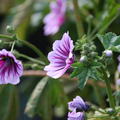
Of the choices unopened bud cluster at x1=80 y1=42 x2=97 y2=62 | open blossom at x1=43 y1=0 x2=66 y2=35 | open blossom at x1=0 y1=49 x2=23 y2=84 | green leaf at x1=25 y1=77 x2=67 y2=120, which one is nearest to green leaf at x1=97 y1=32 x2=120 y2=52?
unopened bud cluster at x1=80 y1=42 x2=97 y2=62

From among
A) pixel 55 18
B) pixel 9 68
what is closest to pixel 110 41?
pixel 9 68

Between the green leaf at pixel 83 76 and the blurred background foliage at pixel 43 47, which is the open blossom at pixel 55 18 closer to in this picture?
the blurred background foliage at pixel 43 47

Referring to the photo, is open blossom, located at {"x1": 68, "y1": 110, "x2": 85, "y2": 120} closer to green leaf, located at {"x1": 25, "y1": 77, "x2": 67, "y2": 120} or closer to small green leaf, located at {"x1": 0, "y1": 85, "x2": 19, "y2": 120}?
green leaf, located at {"x1": 25, "y1": 77, "x2": 67, "y2": 120}

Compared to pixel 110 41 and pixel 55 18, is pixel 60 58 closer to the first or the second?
pixel 110 41

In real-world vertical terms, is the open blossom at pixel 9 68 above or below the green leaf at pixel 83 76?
above

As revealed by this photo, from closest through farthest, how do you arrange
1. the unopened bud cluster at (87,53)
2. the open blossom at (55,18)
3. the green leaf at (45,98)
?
the unopened bud cluster at (87,53) → the green leaf at (45,98) → the open blossom at (55,18)

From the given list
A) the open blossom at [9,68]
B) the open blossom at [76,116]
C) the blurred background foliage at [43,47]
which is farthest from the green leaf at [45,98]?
the open blossom at [76,116]
